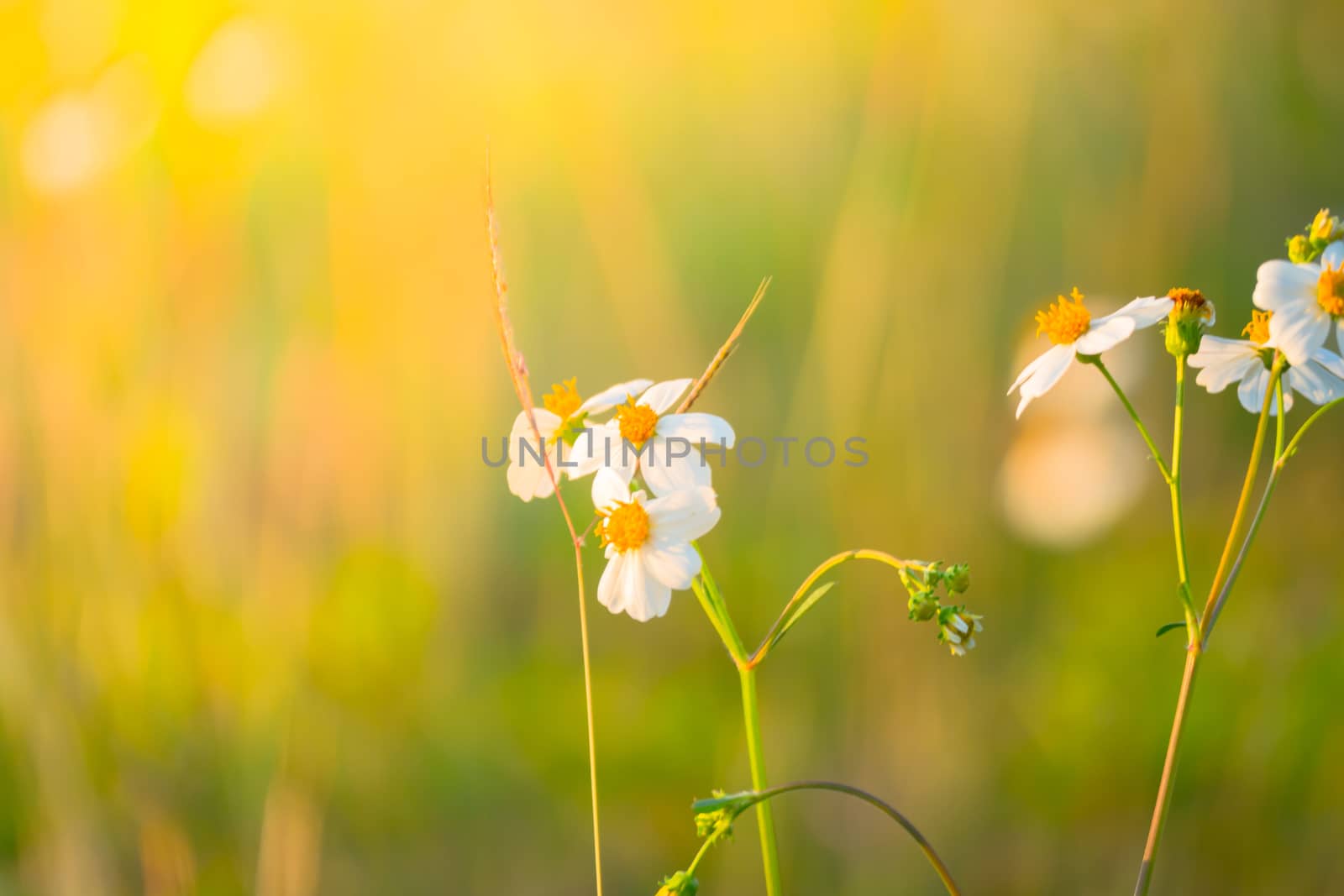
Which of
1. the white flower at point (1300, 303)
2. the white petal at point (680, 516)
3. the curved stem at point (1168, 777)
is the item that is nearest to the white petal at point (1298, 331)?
the white flower at point (1300, 303)

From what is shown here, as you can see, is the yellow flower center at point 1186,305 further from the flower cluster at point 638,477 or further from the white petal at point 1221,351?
the flower cluster at point 638,477

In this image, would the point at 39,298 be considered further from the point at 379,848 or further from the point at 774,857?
the point at 774,857

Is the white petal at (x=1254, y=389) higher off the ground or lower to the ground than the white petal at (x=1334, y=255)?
lower

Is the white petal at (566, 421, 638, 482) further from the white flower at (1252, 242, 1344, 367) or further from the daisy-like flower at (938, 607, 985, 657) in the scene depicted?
the white flower at (1252, 242, 1344, 367)

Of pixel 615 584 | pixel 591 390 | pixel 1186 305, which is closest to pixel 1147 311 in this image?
pixel 1186 305

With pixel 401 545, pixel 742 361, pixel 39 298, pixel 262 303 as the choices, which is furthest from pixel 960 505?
pixel 39 298

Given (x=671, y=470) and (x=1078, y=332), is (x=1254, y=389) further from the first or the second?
(x=671, y=470)
